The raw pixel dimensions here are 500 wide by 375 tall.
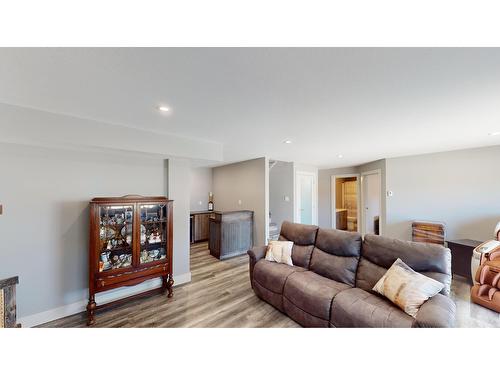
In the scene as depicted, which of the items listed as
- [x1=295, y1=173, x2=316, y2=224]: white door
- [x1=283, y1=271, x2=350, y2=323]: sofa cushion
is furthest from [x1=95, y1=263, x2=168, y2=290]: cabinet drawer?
[x1=295, y1=173, x2=316, y2=224]: white door

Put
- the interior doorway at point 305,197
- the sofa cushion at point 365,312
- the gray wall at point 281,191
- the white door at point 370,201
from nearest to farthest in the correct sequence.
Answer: the sofa cushion at point 365,312, the gray wall at point 281,191, the interior doorway at point 305,197, the white door at point 370,201

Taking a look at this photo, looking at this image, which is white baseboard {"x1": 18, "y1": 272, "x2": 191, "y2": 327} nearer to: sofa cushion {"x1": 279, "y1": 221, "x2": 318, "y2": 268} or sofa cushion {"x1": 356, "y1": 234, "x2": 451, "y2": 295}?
sofa cushion {"x1": 279, "y1": 221, "x2": 318, "y2": 268}

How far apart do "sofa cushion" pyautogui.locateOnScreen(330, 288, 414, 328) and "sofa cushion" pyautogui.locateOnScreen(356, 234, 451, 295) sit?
23cm

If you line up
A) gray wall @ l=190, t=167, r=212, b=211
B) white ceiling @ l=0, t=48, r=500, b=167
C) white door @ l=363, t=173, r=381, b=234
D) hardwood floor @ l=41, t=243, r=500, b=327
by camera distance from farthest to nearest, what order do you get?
gray wall @ l=190, t=167, r=212, b=211, white door @ l=363, t=173, r=381, b=234, hardwood floor @ l=41, t=243, r=500, b=327, white ceiling @ l=0, t=48, r=500, b=167

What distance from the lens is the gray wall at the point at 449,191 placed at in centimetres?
359

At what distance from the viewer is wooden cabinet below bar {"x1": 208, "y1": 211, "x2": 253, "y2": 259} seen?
431 centimetres

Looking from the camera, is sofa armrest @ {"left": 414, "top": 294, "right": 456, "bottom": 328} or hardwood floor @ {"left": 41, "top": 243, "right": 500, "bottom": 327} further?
hardwood floor @ {"left": 41, "top": 243, "right": 500, "bottom": 327}

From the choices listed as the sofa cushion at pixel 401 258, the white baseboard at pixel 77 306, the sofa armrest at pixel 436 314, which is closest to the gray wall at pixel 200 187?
the white baseboard at pixel 77 306

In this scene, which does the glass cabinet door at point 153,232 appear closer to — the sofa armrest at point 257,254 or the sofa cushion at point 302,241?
the sofa armrest at point 257,254

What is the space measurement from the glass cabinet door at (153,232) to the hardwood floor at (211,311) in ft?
1.98

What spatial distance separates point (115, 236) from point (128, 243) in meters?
0.17

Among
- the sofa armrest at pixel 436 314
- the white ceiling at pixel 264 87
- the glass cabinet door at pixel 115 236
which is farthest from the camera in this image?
the glass cabinet door at pixel 115 236

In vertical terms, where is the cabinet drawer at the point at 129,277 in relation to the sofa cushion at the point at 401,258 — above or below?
below
